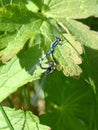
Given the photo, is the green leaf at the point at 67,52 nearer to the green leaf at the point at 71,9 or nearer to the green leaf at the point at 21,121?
the green leaf at the point at 71,9

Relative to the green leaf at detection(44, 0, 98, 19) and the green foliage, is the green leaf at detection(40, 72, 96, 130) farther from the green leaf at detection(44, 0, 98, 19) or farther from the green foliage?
the green leaf at detection(44, 0, 98, 19)

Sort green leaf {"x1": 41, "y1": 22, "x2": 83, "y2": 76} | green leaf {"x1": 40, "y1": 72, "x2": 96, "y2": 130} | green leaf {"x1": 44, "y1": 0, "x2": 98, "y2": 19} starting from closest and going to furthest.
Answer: green leaf {"x1": 41, "y1": 22, "x2": 83, "y2": 76} → green leaf {"x1": 44, "y1": 0, "x2": 98, "y2": 19} → green leaf {"x1": 40, "y1": 72, "x2": 96, "y2": 130}

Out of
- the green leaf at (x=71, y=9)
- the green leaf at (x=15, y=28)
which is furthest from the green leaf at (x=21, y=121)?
the green leaf at (x=71, y=9)

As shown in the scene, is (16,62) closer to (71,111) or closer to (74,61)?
(74,61)

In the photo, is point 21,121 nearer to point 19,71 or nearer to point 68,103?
point 19,71

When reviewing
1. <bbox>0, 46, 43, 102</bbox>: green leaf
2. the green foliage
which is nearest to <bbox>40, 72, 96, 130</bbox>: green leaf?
the green foliage

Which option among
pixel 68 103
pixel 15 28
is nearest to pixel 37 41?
pixel 15 28

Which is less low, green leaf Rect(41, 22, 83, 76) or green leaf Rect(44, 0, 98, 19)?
green leaf Rect(44, 0, 98, 19)
